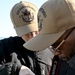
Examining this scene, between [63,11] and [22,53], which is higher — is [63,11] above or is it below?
above

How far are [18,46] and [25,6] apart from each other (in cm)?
48

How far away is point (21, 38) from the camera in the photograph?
10.6 feet

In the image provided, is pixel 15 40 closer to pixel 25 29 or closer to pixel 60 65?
pixel 25 29

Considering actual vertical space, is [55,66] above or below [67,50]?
below

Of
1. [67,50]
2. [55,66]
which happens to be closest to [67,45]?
[67,50]

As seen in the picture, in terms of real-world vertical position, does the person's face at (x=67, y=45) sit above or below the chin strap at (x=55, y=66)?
above

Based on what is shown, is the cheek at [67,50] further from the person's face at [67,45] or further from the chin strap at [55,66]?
the chin strap at [55,66]

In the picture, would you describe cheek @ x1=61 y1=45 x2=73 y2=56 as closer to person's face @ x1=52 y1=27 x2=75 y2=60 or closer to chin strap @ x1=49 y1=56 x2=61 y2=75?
person's face @ x1=52 y1=27 x2=75 y2=60

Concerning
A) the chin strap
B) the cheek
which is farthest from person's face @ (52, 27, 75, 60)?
the chin strap

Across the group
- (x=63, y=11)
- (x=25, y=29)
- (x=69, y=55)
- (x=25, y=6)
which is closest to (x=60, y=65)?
(x=69, y=55)

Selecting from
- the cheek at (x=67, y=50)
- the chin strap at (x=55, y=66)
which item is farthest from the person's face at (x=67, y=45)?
the chin strap at (x=55, y=66)

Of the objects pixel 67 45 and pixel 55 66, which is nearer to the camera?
pixel 67 45

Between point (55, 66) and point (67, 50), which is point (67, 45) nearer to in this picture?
point (67, 50)

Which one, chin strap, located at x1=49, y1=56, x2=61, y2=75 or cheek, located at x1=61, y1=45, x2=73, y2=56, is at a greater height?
cheek, located at x1=61, y1=45, x2=73, y2=56
